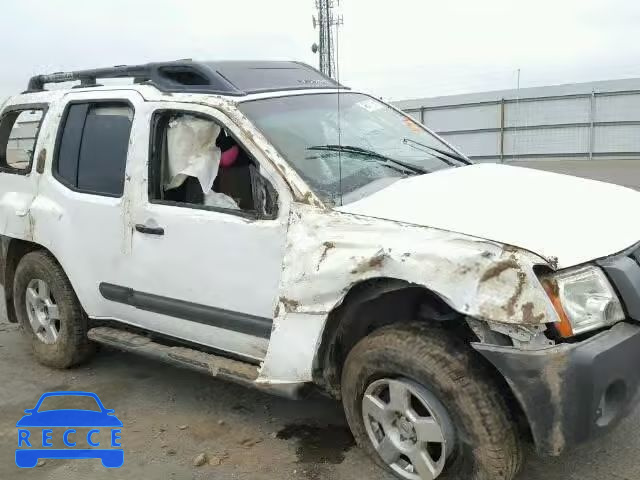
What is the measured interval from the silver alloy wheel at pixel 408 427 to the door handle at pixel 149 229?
4.91ft

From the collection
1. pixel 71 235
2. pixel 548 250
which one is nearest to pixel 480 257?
pixel 548 250

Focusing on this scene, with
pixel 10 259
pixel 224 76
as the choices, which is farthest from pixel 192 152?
pixel 10 259

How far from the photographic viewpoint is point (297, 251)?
9.64 feet

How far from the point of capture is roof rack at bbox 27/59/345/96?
360cm

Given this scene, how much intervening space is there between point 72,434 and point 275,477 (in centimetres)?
131

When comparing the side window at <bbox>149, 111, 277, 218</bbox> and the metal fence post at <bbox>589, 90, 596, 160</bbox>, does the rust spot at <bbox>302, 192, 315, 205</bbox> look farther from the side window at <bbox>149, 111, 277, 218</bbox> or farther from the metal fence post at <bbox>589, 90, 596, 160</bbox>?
the metal fence post at <bbox>589, 90, 596, 160</bbox>

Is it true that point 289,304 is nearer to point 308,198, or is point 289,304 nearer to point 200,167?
point 308,198

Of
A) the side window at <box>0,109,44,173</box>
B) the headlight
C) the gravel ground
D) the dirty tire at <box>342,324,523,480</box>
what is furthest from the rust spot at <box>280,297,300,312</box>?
the side window at <box>0,109,44,173</box>

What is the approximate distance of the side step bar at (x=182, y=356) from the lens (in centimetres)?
325

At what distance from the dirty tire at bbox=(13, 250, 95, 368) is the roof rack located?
4.31ft

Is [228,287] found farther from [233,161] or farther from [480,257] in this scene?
[480,257]

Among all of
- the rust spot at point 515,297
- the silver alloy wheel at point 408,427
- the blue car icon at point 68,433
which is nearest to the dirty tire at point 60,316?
the blue car icon at point 68,433

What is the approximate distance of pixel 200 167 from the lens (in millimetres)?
3572

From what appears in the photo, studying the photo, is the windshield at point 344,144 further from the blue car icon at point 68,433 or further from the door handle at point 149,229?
the blue car icon at point 68,433
